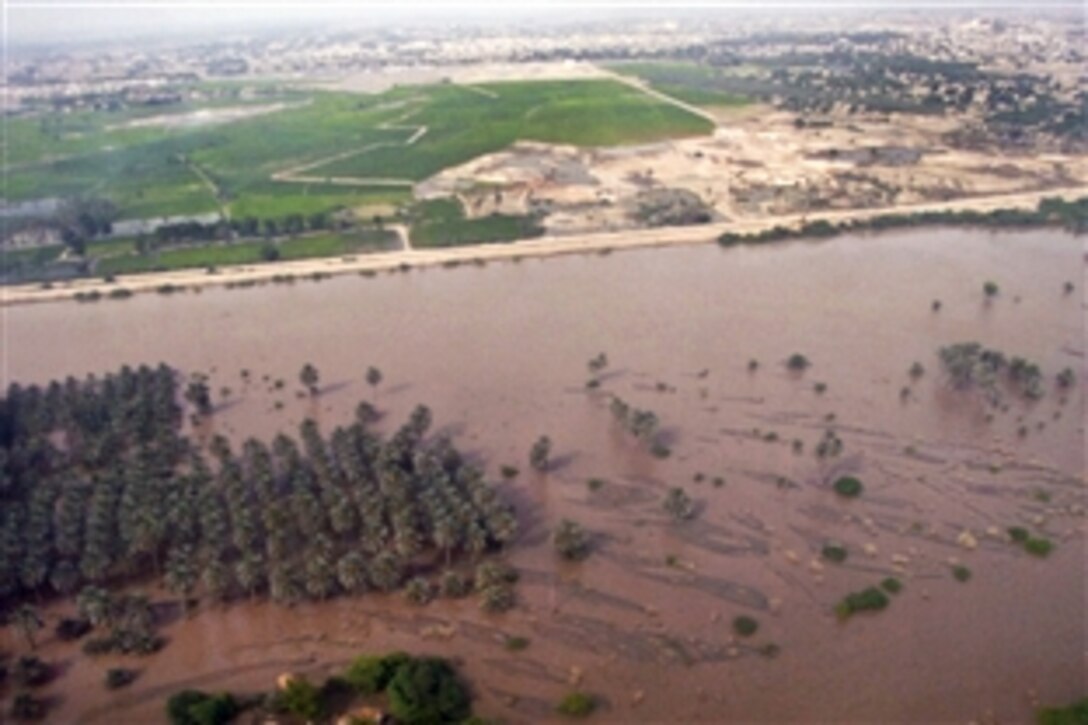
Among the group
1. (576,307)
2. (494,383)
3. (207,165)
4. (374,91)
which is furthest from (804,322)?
(374,91)

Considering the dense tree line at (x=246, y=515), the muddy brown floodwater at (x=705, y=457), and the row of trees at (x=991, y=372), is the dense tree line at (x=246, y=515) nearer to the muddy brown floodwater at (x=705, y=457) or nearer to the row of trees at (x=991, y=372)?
the muddy brown floodwater at (x=705, y=457)

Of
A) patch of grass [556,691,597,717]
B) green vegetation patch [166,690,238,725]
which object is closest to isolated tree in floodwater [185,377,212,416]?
green vegetation patch [166,690,238,725]

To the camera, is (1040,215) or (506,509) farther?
(1040,215)

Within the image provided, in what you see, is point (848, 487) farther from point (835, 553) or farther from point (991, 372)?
point (991, 372)

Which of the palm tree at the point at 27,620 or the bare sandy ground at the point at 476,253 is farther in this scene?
the bare sandy ground at the point at 476,253

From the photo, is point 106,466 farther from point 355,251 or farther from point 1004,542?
point 1004,542

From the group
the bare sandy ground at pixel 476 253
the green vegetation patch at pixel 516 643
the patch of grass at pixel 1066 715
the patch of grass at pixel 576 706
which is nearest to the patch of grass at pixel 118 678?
the green vegetation patch at pixel 516 643

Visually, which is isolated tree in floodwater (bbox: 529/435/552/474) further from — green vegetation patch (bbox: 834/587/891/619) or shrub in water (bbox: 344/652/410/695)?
green vegetation patch (bbox: 834/587/891/619)
